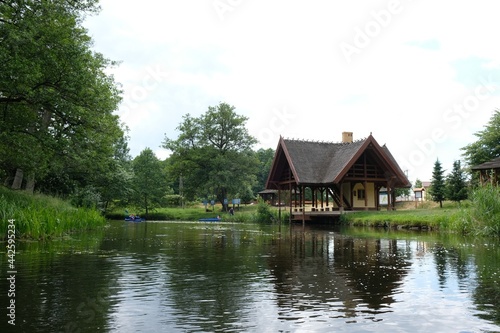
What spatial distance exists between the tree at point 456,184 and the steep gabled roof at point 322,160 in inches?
343

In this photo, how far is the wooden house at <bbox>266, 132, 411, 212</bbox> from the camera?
117 feet

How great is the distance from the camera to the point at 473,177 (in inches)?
1810

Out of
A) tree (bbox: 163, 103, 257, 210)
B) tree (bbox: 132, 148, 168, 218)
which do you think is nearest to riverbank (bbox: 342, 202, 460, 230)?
tree (bbox: 163, 103, 257, 210)

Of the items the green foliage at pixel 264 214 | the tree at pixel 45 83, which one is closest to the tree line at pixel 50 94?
the tree at pixel 45 83

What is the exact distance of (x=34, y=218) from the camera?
1502 centimetres

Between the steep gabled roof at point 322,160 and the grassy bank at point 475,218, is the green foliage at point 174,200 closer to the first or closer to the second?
the steep gabled roof at point 322,160

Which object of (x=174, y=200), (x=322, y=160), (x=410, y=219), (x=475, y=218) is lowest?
(x=410, y=219)

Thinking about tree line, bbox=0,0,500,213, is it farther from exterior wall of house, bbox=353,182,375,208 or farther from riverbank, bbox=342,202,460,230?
exterior wall of house, bbox=353,182,375,208

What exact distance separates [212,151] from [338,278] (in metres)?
48.5

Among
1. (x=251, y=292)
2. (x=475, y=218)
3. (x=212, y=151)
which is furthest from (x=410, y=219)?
(x=212, y=151)

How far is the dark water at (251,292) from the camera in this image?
17.8ft

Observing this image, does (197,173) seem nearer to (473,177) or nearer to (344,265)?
(473,177)

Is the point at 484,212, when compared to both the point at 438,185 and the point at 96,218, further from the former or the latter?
the point at 438,185

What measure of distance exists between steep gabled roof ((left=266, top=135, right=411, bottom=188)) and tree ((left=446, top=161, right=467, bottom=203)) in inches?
343
